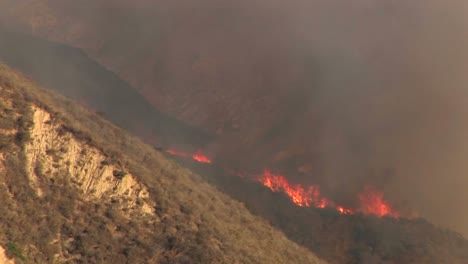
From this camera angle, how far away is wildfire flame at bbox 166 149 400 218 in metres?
86.9

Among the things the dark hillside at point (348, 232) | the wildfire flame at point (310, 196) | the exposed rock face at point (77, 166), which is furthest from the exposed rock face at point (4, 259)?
the wildfire flame at point (310, 196)

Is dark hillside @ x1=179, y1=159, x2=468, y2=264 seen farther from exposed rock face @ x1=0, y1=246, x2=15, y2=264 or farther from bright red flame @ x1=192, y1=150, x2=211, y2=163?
exposed rock face @ x1=0, y1=246, x2=15, y2=264

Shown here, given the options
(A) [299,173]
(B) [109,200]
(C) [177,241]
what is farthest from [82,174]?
(A) [299,173]

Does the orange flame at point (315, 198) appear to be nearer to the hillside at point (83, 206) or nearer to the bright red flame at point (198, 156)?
the bright red flame at point (198, 156)

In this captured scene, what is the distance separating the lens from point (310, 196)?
294ft

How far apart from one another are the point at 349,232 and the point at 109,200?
5726 centimetres

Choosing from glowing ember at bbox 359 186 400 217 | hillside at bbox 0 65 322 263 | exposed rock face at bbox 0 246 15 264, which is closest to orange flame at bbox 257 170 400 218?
glowing ember at bbox 359 186 400 217

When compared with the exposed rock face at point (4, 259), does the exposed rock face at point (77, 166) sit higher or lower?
higher

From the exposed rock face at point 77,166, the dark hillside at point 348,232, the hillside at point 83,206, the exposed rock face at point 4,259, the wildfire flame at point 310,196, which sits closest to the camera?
the exposed rock face at point 4,259

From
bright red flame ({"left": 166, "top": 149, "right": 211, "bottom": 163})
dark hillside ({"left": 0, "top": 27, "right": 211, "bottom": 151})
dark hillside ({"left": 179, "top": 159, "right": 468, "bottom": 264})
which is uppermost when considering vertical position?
dark hillside ({"left": 0, "top": 27, "right": 211, "bottom": 151})

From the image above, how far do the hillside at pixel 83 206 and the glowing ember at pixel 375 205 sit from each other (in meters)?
64.3

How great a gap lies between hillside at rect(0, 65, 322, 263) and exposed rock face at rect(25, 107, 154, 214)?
0.06 meters

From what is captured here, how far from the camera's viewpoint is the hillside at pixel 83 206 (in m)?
23.0

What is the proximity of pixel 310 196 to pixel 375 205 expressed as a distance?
15131 millimetres
